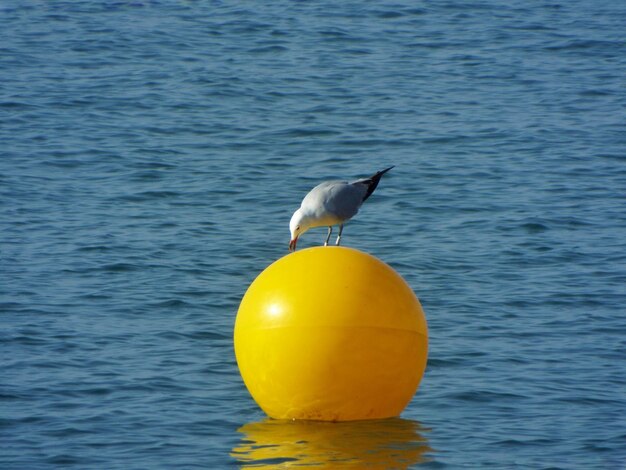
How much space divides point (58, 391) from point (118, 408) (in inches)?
Result: 24.3

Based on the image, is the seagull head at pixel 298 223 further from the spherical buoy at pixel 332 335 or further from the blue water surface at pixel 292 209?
the blue water surface at pixel 292 209

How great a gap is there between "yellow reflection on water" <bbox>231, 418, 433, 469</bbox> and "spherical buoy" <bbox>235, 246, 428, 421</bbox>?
12 centimetres

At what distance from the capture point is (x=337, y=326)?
8109 mm

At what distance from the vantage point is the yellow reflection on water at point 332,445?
8.22 meters

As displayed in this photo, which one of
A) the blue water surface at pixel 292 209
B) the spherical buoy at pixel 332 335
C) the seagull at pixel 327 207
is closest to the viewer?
the spherical buoy at pixel 332 335

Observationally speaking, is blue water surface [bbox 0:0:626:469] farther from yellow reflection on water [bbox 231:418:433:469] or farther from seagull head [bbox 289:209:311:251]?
seagull head [bbox 289:209:311:251]

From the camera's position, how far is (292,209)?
15.3 metres

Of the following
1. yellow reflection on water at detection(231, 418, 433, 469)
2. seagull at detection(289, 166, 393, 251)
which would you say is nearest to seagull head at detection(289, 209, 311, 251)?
seagull at detection(289, 166, 393, 251)

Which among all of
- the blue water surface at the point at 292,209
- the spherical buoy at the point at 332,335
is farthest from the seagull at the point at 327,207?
the blue water surface at the point at 292,209

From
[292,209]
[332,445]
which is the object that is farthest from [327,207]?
[292,209]

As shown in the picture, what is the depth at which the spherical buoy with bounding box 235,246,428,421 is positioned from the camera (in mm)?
8141

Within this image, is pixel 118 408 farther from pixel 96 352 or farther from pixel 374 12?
pixel 374 12

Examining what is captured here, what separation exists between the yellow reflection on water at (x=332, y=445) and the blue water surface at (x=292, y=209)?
0.02 m

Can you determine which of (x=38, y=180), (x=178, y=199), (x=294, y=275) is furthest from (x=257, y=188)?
(x=294, y=275)
